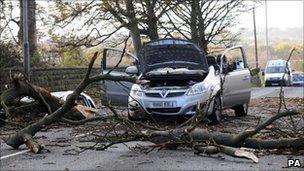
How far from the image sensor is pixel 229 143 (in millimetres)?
8188

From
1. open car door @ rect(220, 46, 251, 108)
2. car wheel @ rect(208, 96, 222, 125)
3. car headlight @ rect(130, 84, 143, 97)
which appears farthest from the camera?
open car door @ rect(220, 46, 251, 108)

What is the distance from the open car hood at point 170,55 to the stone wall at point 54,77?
9.32m

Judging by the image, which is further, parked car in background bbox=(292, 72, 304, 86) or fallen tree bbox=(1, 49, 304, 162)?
parked car in background bbox=(292, 72, 304, 86)

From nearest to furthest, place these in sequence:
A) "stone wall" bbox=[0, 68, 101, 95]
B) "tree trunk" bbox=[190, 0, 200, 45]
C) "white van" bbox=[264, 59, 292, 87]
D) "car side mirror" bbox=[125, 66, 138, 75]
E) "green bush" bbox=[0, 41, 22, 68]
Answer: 1. "car side mirror" bbox=[125, 66, 138, 75]
2. "stone wall" bbox=[0, 68, 101, 95]
3. "green bush" bbox=[0, 41, 22, 68]
4. "tree trunk" bbox=[190, 0, 200, 45]
5. "white van" bbox=[264, 59, 292, 87]

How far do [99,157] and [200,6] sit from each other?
2299 centimetres

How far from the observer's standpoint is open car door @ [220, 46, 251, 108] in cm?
1404

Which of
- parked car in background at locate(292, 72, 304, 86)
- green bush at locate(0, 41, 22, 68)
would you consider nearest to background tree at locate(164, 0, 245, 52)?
green bush at locate(0, 41, 22, 68)

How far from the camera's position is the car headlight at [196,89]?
12.2 m

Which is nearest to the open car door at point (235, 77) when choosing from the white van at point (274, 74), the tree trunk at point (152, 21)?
the tree trunk at point (152, 21)

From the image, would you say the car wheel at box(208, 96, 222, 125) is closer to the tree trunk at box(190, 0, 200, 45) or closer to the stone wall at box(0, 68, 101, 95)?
the stone wall at box(0, 68, 101, 95)

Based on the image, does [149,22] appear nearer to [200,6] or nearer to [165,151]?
[200,6]

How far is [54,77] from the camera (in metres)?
26.3

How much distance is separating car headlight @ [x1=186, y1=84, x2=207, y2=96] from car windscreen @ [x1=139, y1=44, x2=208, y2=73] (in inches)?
50.3

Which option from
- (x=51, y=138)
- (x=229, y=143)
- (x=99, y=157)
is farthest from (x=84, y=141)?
(x=229, y=143)
